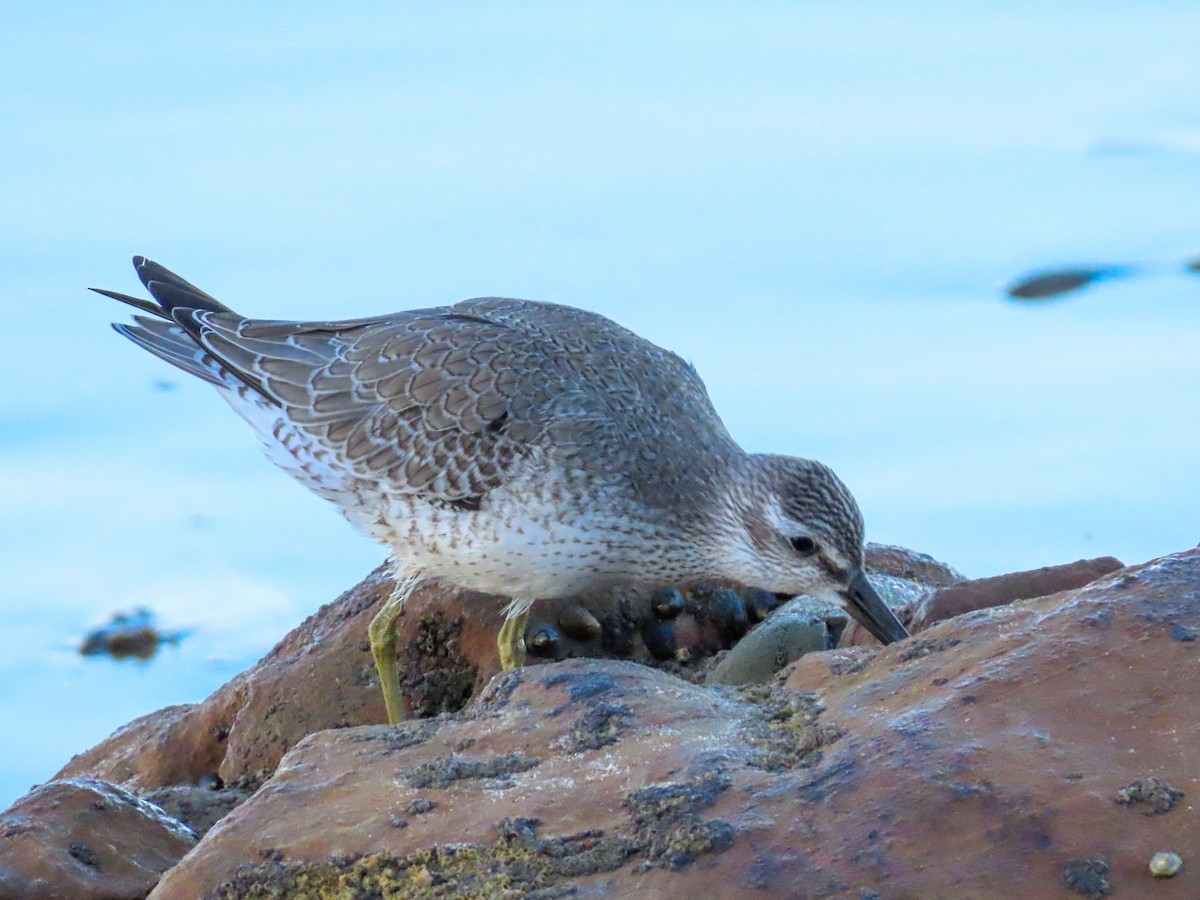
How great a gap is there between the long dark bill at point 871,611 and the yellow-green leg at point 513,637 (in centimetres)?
125

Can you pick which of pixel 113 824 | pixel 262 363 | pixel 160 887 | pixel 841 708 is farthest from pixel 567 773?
pixel 262 363

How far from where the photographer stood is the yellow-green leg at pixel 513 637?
6250mm

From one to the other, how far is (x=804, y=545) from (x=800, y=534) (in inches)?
2.6

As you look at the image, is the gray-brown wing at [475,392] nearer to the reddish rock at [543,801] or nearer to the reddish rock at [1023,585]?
the reddish rock at [1023,585]

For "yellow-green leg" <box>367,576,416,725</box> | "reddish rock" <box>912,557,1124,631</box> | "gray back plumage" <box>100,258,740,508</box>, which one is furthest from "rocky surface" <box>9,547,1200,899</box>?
"gray back plumage" <box>100,258,740,508</box>

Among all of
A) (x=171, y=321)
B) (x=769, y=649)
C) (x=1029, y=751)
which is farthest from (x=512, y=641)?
(x=1029, y=751)

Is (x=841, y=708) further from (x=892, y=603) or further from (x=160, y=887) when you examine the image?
(x=892, y=603)

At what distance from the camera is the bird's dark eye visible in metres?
6.46

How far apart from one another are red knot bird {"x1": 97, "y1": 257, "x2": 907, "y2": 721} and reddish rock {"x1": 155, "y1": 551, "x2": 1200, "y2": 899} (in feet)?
6.29

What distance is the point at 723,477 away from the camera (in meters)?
6.78

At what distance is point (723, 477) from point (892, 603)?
86 centimetres

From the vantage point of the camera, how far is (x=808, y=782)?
3643 millimetres

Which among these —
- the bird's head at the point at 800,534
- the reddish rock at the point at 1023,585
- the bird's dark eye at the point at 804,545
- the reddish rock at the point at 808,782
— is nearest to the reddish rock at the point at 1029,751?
the reddish rock at the point at 808,782

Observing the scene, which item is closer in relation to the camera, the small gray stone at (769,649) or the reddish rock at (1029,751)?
the reddish rock at (1029,751)
